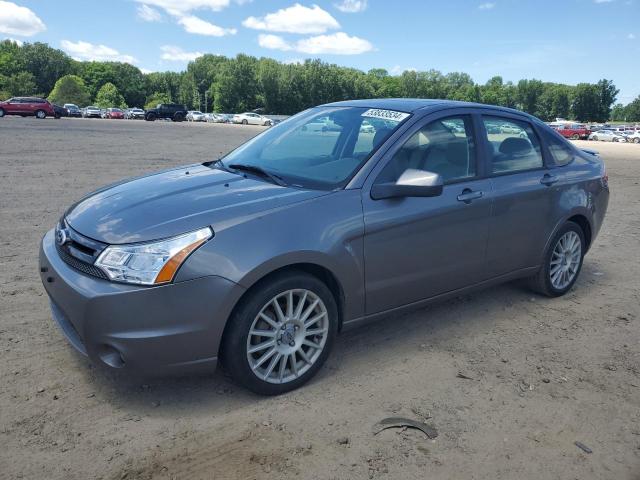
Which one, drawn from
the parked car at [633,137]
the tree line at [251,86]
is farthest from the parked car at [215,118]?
the parked car at [633,137]

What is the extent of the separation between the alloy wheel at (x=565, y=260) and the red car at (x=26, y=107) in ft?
170

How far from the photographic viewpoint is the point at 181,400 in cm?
325

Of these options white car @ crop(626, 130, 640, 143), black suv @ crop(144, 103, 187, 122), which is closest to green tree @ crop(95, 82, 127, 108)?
black suv @ crop(144, 103, 187, 122)

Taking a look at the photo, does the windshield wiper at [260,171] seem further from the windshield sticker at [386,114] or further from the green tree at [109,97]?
the green tree at [109,97]

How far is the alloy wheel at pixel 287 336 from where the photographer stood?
320 centimetres

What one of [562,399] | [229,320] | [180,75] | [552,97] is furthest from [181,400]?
[552,97]

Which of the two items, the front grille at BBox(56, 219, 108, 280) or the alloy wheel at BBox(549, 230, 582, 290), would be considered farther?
the alloy wheel at BBox(549, 230, 582, 290)

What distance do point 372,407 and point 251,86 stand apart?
4636 inches

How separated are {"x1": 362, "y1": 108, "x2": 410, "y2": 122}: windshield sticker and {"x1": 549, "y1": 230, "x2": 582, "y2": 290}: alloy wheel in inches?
80.1

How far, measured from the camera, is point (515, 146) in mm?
4684

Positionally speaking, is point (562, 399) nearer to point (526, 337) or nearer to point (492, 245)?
point (526, 337)

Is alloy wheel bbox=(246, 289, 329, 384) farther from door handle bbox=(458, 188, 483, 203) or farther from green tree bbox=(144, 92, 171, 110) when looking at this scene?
green tree bbox=(144, 92, 171, 110)

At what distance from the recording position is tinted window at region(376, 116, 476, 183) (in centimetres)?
379

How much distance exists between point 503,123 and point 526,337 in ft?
5.78
